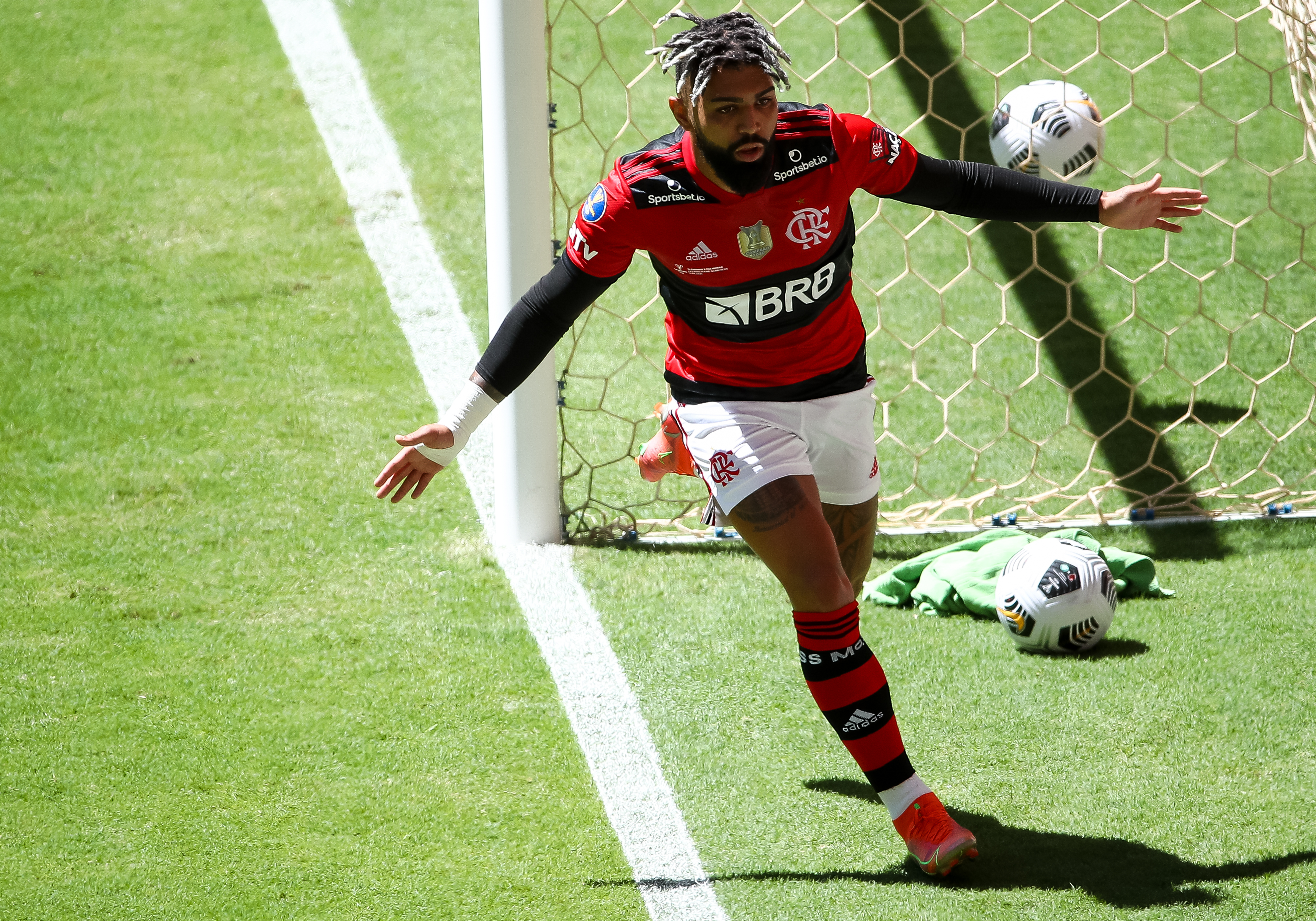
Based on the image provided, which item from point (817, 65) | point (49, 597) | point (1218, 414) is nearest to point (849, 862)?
point (49, 597)

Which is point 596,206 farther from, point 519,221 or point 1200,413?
point 1200,413

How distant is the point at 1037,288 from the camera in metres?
6.44

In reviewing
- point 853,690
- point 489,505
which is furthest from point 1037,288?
point 853,690

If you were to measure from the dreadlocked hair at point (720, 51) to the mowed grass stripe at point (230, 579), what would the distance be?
1.83 metres

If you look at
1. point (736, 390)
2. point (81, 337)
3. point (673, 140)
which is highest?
point (673, 140)

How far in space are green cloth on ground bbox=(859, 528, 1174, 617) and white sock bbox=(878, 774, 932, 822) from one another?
117cm

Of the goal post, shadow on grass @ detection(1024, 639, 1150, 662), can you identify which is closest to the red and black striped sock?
shadow on grass @ detection(1024, 639, 1150, 662)

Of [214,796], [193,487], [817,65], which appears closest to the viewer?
[214,796]

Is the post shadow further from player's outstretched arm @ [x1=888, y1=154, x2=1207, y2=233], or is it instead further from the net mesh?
player's outstretched arm @ [x1=888, y1=154, x2=1207, y2=233]

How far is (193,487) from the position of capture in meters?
5.15

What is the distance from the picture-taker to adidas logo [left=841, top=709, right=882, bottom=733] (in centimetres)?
325

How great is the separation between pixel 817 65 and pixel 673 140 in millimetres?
4809

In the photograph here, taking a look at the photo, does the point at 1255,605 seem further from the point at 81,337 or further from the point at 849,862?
the point at 81,337

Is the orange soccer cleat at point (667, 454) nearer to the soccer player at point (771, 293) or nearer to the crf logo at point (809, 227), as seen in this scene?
the soccer player at point (771, 293)
